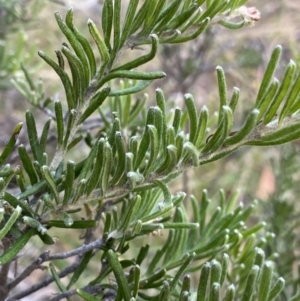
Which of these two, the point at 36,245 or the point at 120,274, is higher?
the point at 120,274

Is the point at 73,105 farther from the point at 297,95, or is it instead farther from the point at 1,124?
the point at 1,124

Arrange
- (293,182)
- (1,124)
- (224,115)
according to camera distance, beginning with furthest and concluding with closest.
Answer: (1,124) → (293,182) → (224,115)

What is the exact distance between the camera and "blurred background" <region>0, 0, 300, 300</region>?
0.85m

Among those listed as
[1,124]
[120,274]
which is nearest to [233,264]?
[120,274]

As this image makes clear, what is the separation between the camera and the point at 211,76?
2.70 metres

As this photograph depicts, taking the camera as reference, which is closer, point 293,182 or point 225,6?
point 225,6

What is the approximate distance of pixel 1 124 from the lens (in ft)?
4.10

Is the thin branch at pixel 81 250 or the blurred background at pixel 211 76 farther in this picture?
the blurred background at pixel 211 76

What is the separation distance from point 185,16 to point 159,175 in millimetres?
130

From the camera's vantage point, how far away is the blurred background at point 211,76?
0.85 metres

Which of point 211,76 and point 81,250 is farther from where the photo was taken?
point 211,76

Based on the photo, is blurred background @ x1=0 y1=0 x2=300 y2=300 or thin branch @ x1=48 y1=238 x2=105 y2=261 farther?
blurred background @ x1=0 y1=0 x2=300 y2=300

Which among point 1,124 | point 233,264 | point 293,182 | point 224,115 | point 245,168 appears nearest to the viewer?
point 224,115

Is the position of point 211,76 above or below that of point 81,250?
above
